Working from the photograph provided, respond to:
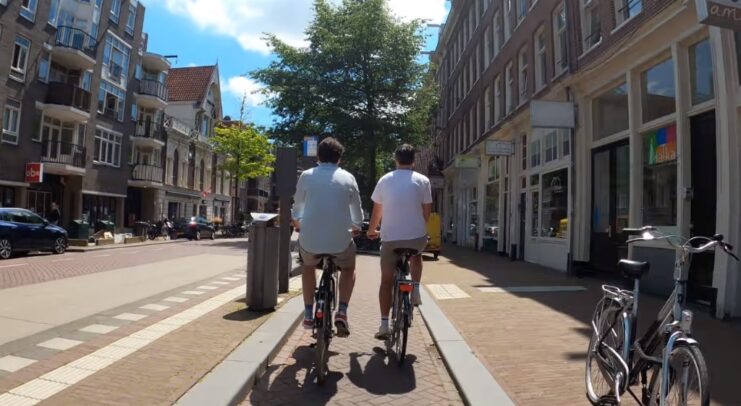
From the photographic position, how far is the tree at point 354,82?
92.8ft

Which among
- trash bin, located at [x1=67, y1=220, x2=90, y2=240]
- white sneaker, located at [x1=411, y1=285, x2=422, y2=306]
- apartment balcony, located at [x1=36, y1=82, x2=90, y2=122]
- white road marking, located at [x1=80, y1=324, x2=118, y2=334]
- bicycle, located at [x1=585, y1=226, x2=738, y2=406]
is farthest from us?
apartment balcony, located at [x1=36, y1=82, x2=90, y2=122]

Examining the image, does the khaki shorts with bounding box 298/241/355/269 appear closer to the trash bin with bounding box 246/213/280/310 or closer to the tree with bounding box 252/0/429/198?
the trash bin with bounding box 246/213/280/310

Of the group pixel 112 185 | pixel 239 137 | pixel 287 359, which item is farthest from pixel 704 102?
pixel 239 137

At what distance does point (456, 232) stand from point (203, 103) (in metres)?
27.6

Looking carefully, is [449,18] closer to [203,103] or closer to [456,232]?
[456,232]

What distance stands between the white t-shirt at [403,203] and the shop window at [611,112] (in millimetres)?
7413

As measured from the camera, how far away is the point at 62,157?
89.8 ft

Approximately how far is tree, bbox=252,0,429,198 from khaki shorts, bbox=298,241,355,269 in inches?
924

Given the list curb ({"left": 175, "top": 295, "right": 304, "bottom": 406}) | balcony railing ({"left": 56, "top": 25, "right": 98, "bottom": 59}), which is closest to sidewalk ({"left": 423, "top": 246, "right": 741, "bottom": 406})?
curb ({"left": 175, "top": 295, "right": 304, "bottom": 406})

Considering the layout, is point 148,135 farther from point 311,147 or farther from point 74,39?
point 311,147

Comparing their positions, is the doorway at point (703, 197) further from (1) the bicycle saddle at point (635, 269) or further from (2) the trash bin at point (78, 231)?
(2) the trash bin at point (78, 231)

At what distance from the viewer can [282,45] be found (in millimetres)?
30156

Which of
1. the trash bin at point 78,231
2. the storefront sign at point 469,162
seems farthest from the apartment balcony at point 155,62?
the storefront sign at point 469,162

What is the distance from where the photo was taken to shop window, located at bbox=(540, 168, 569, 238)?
46.1ft
